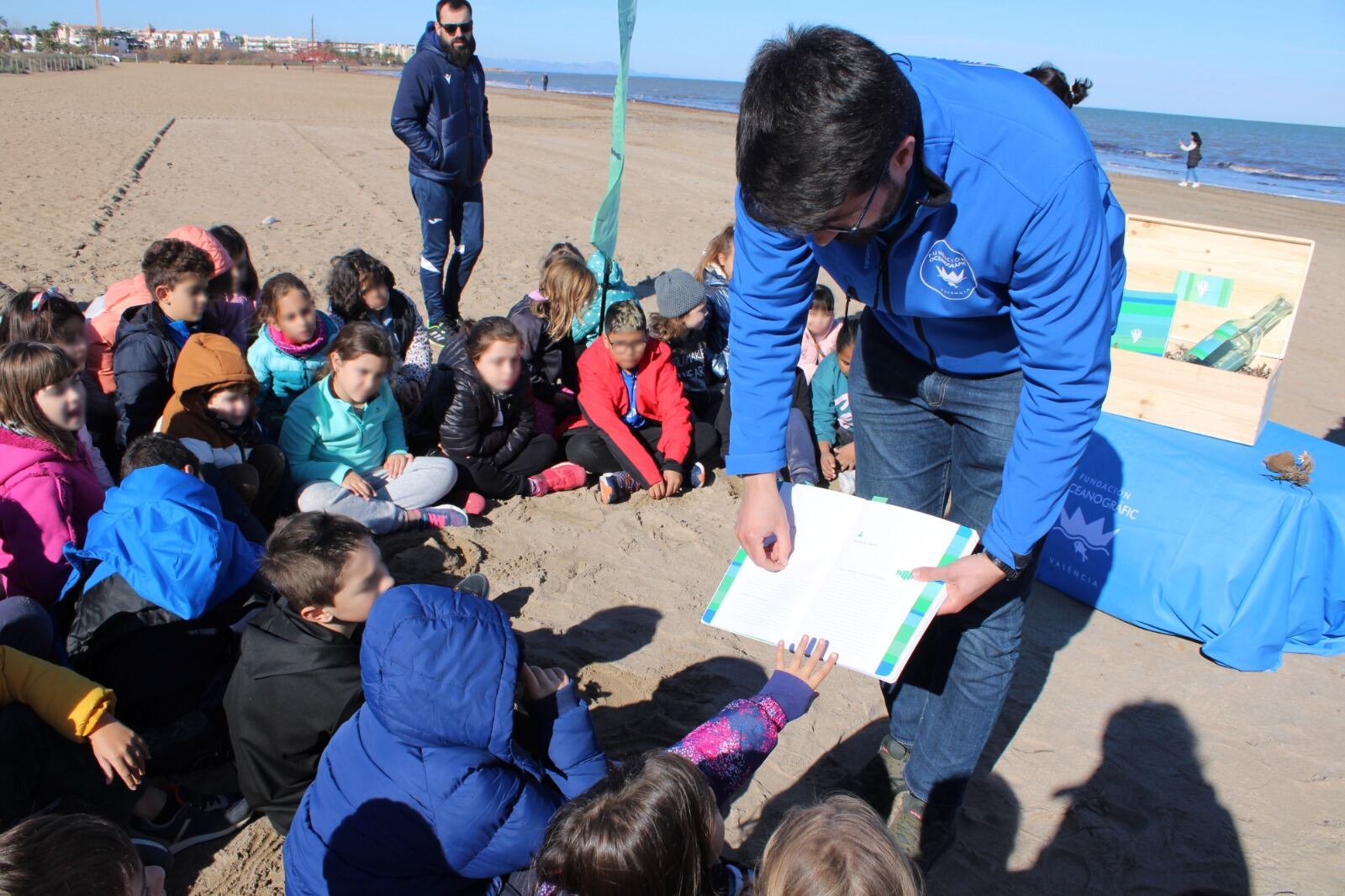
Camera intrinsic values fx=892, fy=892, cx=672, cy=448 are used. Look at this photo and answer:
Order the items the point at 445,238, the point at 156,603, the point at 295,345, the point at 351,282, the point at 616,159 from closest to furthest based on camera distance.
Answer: the point at 156,603 < the point at 295,345 < the point at 351,282 < the point at 616,159 < the point at 445,238

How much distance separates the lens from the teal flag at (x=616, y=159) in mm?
5133

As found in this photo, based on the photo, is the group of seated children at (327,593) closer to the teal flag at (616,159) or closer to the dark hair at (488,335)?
the dark hair at (488,335)

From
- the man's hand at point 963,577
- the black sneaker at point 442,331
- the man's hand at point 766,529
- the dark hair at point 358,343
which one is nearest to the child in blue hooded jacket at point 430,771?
the man's hand at point 766,529

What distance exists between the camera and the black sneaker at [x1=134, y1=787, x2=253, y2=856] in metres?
2.36

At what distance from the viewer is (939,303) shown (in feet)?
5.70

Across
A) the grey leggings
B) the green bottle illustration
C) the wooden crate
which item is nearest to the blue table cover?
the wooden crate

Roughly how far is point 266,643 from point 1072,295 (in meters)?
2.09

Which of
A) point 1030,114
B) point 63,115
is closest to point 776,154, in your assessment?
point 1030,114

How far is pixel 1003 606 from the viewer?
2055 millimetres

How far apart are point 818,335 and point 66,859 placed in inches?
179

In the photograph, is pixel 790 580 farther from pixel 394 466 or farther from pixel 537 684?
pixel 394 466

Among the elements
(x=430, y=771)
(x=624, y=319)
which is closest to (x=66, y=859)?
(x=430, y=771)

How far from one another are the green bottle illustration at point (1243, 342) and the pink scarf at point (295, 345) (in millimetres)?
3945

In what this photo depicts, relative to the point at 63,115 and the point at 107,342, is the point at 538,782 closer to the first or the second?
the point at 107,342
